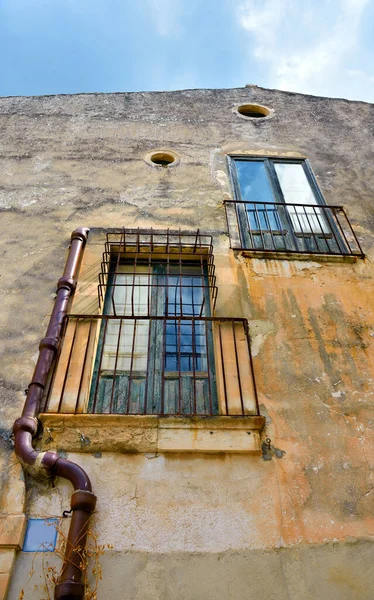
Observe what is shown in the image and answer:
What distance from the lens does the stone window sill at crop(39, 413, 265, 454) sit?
406 centimetres

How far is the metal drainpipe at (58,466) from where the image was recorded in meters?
3.29

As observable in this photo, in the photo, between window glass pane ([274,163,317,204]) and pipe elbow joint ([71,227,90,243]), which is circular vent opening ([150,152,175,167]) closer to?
window glass pane ([274,163,317,204])

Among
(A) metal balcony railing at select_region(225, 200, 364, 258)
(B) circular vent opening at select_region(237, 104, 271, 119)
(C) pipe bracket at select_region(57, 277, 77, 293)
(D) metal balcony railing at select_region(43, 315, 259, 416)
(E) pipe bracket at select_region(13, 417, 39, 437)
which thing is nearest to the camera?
(E) pipe bracket at select_region(13, 417, 39, 437)

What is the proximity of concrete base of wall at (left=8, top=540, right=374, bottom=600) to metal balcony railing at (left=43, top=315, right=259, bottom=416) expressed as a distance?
1.18 meters

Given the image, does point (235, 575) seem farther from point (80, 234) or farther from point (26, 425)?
point (80, 234)

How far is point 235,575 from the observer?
3457 millimetres

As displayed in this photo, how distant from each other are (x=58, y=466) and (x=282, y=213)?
4.70 metres

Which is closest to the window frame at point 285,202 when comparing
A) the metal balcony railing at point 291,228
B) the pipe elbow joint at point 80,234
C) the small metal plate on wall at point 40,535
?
the metal balcony railing at point 291,228

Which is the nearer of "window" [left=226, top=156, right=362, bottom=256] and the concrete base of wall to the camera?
the concrete base of wall

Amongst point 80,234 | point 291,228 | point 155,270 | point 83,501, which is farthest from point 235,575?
point 291,228

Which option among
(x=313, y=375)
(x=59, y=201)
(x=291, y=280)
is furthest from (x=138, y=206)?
(x=313, y=375)

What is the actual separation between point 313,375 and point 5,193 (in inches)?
202

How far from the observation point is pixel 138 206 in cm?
679

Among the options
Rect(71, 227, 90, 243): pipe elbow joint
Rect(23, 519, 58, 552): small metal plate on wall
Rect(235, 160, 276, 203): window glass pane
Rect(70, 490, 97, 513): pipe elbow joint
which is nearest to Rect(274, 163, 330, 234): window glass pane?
Rect(235, 160, 276, 203): window glass pane
